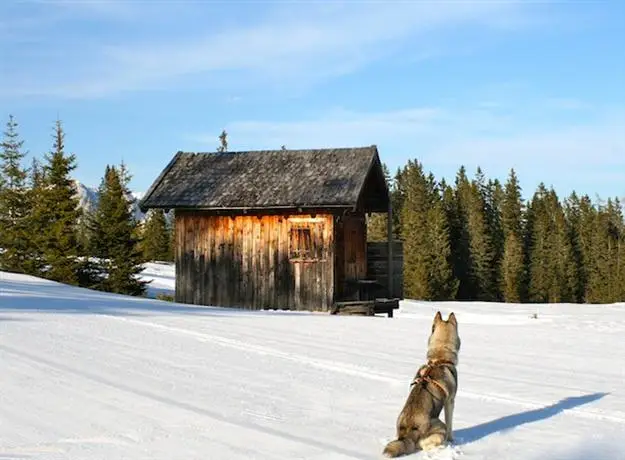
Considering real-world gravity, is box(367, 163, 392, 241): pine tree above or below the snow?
above

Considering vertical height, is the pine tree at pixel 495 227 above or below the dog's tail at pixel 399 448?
above

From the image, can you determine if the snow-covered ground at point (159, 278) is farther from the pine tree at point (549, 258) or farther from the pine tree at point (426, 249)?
the pine tree at point (549, 258)

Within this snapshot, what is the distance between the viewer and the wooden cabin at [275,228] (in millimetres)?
25641

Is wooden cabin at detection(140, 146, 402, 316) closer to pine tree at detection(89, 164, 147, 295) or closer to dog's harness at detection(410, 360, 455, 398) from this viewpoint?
pine tree at detection(89, 164, 147, 295)

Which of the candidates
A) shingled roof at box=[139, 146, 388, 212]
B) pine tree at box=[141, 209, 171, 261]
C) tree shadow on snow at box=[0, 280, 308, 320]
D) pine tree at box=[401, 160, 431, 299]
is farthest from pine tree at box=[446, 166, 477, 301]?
tree shadow on snow at box=[0, 280, 308, 320]

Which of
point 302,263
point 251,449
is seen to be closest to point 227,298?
point 302,263

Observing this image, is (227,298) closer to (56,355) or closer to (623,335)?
(623,335)

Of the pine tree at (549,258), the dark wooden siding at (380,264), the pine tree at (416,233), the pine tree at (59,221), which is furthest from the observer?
the pine tree at (549,258)

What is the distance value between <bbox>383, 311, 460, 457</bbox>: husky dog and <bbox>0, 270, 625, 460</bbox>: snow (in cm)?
20

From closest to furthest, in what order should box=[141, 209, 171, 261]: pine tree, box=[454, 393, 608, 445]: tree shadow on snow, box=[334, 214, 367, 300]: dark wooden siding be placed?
box=[454, 393, 608, 445]: tree shadow on snow
box=[334, 214, 367, 300]: dark wooden siding
box=[141, 209, 171, 261]: pine tree

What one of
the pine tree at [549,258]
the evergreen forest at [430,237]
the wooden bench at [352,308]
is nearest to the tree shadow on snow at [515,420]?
the wooden bench at [352,308]

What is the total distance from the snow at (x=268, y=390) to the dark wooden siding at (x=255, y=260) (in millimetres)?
7689

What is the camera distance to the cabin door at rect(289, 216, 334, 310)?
25578 mm

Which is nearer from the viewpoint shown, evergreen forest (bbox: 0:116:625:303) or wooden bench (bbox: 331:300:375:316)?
wooden bench (bbox: 331:300:375:316)
